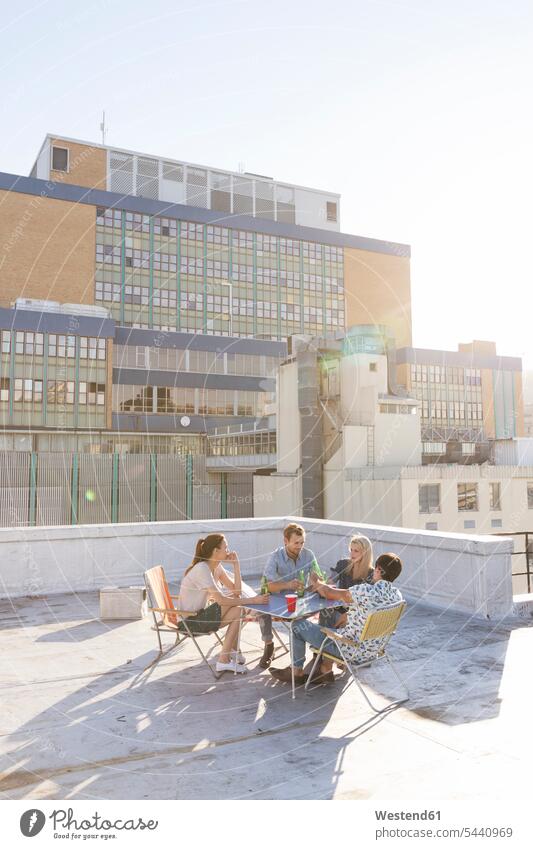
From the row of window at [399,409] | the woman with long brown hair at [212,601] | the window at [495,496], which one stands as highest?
the row of window at [399,409]

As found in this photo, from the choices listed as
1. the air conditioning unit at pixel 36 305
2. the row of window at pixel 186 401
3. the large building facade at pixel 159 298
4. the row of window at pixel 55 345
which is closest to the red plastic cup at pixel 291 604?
the large building facade at pixel 159 298

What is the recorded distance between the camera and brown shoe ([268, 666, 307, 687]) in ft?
19.6

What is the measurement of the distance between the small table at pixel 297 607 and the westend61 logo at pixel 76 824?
2.26m

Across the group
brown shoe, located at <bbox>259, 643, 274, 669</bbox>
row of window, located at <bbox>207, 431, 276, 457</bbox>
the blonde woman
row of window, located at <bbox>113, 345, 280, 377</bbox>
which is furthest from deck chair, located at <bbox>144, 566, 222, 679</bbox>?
row of window, located at <bbox>113, 345, 280, 377</bbox>

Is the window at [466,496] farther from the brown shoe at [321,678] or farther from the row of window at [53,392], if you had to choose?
the brown shoe at [321,678]

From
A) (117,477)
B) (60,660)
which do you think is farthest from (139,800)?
(117,477)

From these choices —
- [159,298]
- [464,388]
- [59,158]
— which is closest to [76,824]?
[159,298]

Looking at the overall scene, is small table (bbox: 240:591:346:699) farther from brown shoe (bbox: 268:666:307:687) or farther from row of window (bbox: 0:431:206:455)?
row of window (bbox: 0:431:206:455)

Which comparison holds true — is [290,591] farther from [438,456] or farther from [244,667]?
[438,456]

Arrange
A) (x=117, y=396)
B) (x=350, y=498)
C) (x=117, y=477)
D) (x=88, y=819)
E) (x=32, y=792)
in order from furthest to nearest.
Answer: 1. (x=117, y=396)
2. (x=350, y=498)
3. (x=117, y=477)
4. (x=32, y=792)
5. (x=88, y=819)

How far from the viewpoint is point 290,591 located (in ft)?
21.9

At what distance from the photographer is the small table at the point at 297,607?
5.76m

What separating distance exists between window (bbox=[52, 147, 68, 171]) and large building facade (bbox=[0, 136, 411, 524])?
0.11m

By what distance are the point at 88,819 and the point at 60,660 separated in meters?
3.62
